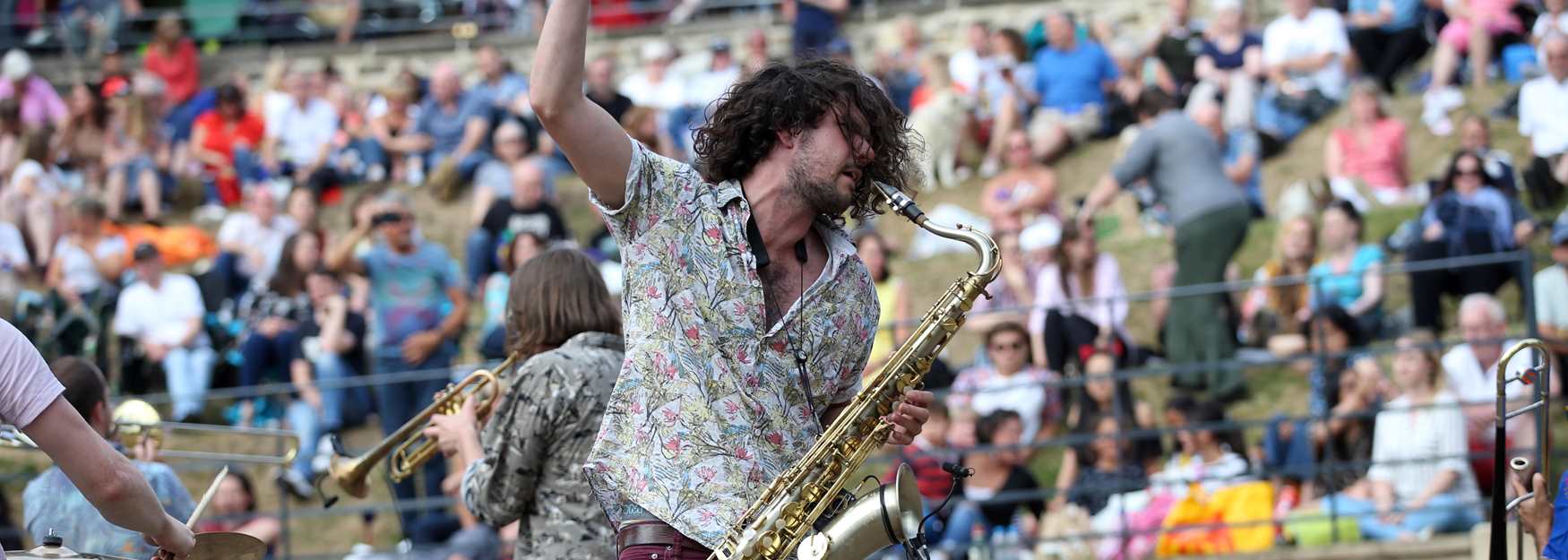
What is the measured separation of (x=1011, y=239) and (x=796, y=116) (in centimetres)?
739

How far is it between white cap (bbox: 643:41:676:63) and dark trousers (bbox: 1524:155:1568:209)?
25.2 feet

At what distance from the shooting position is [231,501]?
978cm

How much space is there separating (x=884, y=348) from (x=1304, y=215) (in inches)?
97.2

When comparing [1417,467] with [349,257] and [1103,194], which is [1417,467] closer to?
[1103,194]

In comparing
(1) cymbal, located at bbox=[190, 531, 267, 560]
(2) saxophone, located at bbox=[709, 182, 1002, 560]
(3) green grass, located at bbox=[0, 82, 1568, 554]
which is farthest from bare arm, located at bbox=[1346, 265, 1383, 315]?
(1) cymbal, located at bbox=[190, 531, 267, 560]

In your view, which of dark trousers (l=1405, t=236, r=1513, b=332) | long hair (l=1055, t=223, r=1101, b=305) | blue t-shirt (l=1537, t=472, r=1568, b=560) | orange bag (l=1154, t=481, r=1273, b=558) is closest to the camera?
blue t-shirt (l=1537, t=472, r=1568, b=560)

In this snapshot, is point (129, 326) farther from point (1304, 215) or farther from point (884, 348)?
point (1304, 215)

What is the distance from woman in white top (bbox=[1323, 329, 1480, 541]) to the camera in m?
8.47

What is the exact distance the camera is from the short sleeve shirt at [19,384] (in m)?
3.88

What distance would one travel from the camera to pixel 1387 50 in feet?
45.8

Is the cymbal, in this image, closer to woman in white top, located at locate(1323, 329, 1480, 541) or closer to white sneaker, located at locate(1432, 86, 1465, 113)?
woman in white top, located at locate(1323, 329, 1480, 541)

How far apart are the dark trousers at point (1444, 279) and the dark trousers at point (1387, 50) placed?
4.00 meters

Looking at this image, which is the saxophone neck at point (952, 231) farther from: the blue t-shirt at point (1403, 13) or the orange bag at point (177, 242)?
the orange bag at point (177, 242)

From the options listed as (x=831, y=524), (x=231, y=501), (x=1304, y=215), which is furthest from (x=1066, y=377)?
(x=831, y=524)
